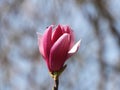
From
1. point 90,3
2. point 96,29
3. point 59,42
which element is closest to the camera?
point 59,42

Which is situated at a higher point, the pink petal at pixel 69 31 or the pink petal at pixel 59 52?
the pink petal at pixel 69 31

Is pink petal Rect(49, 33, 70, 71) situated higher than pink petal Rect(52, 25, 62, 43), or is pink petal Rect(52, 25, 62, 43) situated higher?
pink petal Rect(52, 25, 62, 43)

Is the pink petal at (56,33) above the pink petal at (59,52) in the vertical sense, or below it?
above

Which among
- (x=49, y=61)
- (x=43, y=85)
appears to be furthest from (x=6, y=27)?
(x=49, y=61)

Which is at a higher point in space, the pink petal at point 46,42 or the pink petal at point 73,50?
the pink petal at point 46,42

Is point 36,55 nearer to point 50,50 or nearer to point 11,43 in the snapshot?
point 11,43
